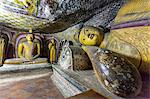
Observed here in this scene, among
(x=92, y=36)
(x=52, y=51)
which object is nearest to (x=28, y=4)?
(x=92, y=36)

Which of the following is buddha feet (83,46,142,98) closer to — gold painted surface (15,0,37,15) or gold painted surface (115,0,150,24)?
gold painted surface (115,0,150,24)

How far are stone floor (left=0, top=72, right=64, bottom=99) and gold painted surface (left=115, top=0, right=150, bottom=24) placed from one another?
29.5 inches

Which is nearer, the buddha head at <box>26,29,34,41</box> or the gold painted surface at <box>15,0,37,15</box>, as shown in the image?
the gold painted surface at <box>15,0,37,15</box>

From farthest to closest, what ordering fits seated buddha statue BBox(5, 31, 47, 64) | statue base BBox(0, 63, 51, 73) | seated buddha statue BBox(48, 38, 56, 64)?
1. seated buddha statue BBox(48, 38, 56, 64)
2. seated buddha statue BBox(5, 31, 47, 64)
3. statue base BBox(0, 63, 51, 73)

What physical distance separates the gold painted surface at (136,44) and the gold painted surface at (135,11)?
8 cm

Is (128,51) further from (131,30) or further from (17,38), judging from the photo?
(17,38)

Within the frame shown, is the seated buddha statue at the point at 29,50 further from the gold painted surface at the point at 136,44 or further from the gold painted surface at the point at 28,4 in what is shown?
the gold painted surface at the point at 136,44

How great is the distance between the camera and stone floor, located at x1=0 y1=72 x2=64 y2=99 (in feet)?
3.33

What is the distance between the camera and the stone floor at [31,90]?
1014 millimetres

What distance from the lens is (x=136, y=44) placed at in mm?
895

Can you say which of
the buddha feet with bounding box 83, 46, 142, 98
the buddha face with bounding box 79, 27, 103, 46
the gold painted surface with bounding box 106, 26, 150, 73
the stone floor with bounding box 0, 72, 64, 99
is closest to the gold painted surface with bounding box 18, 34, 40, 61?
the stone floor with bounding box 0, 72, 64, 99

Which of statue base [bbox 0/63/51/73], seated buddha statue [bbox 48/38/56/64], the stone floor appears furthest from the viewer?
seated buddha statue [bbox 48/38/56/64]

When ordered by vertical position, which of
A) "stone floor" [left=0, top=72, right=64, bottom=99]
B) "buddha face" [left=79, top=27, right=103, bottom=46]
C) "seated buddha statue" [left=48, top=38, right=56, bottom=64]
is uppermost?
"buddha face" [left=79, top=27, right=103, bottom=46]

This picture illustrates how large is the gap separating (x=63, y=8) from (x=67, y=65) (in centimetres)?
51
